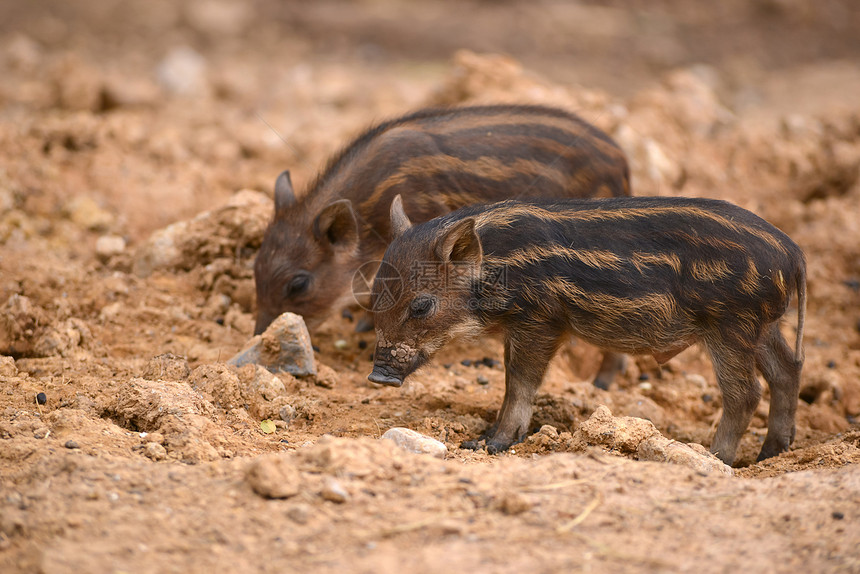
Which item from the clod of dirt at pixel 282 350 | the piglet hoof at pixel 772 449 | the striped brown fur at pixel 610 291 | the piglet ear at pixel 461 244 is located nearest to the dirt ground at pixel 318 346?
the piglet hoof at pixel 772 449

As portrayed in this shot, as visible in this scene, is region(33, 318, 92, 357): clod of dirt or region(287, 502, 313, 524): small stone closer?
region(287, 502, 313, 524): small stone

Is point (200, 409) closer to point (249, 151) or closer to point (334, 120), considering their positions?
point (249, 151)

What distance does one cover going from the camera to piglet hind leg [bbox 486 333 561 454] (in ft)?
17.0

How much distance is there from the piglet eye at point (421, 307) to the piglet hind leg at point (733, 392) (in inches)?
66.9

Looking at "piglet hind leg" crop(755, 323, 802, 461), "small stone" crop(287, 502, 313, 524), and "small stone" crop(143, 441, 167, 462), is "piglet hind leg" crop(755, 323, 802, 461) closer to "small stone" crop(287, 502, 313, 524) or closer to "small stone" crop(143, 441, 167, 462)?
"small stone" crop(287, 502, 313, 524)

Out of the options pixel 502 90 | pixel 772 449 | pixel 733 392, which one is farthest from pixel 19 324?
pixel 502 90

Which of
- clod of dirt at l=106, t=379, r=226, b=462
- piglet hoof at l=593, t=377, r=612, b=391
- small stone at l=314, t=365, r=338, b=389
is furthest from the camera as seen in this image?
piglet hoof at l=593, t=377, r=612, b=391

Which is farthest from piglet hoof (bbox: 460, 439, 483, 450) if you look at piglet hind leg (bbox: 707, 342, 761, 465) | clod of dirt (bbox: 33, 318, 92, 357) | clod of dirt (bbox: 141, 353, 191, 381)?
clod of dirt (bbox: 33, 318, 92, 357)

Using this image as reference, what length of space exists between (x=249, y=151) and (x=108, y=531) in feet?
21.0

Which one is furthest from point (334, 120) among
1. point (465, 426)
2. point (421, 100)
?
point (465, 426)

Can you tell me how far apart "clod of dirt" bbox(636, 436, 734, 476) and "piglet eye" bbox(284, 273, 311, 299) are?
2.89 meters

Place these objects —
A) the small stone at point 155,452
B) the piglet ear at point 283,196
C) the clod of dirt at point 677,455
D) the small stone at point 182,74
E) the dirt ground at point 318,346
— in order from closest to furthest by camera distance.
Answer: the dirt ground at point 318,346 → the small stone at point 155,452 → the clod of dirt at point 677,455 → the piglet ear at point 283,196 → the small stone at point 182,74

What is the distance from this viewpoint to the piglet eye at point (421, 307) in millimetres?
5226

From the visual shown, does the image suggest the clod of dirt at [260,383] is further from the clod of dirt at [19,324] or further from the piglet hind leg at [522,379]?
the clod of dirt at [19,324]
